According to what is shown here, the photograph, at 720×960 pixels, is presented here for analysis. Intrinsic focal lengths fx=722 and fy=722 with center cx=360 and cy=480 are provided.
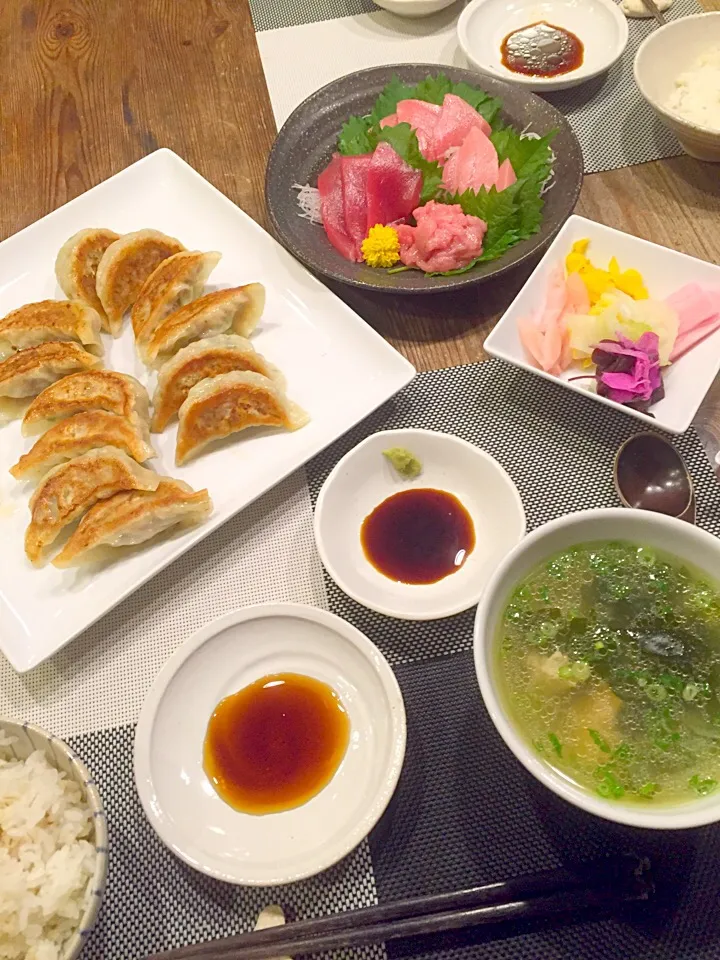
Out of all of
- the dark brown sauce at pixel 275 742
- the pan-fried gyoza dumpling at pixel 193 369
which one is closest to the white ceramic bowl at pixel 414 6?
the pan-fried gyoza dumpling at pixel 193 369

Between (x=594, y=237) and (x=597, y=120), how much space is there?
2.49ft

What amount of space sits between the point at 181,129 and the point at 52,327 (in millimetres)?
1019

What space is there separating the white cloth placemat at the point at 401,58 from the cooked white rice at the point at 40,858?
2093mm

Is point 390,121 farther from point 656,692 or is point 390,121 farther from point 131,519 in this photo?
point 656,692

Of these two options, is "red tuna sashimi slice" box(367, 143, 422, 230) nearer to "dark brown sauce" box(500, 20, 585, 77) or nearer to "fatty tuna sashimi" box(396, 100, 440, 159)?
"fatty tuna sashimi" box(396, 100, 440, 159)

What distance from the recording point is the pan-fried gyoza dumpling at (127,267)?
1.95 meters

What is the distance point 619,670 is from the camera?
108 cm

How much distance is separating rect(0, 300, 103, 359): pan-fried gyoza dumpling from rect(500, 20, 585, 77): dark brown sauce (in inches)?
62.3

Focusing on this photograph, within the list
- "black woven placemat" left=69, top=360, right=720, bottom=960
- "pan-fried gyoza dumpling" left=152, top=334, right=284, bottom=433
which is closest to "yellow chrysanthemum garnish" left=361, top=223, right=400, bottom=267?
"pan-fried gyoza dumpling" left=152, top=334, right=284, bottom=433

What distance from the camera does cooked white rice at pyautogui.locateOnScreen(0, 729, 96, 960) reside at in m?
1.08

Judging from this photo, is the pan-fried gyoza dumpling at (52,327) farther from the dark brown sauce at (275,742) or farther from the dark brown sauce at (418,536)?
the dark brown sauce at (275,742)

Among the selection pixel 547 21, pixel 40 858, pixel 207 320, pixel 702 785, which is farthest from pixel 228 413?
pixel 547 21

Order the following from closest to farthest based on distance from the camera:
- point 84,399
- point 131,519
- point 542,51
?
point 131,519, point 84,399, point 542,51

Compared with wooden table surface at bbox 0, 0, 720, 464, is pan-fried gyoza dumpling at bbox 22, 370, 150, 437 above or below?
below
